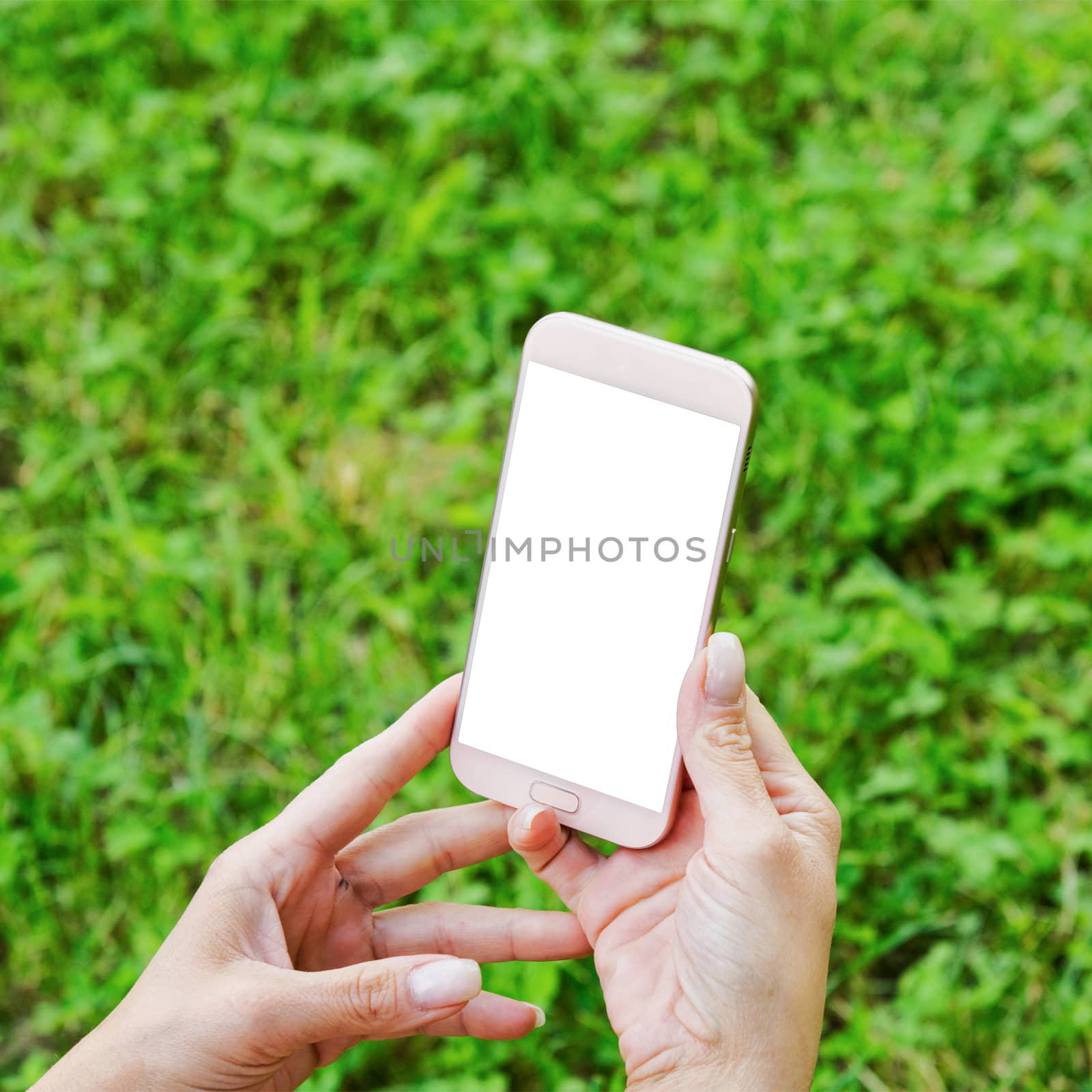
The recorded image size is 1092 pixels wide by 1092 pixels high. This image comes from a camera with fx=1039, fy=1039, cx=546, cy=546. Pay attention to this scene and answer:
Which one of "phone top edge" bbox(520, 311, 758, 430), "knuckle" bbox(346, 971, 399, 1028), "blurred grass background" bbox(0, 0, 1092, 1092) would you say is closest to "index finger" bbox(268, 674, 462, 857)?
"knuckle" bbox(346, 971, 399, 1028)

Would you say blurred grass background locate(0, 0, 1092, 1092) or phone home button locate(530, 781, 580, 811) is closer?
phone home button locate(530, 781, 580, 811)

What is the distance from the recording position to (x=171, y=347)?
9.68 ft

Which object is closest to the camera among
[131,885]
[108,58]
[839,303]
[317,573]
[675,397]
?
[675,397]

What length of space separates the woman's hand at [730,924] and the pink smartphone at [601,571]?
5.2 inches

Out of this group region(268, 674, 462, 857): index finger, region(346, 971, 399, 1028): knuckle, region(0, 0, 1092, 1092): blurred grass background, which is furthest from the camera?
region(0, 0, 1092, 1092): blurred grass background

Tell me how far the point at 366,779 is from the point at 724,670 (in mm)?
652

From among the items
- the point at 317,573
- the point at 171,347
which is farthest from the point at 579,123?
the point at 317,573

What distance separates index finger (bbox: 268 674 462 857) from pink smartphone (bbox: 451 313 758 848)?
0.04m

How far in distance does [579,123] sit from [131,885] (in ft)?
8.12

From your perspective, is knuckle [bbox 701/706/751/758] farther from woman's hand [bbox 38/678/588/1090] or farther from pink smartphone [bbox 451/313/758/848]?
woman's hand [bbox 38/678/588/1090]

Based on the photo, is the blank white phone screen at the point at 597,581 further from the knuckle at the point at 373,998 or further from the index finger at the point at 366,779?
→ the knuckle at the point at 373,998

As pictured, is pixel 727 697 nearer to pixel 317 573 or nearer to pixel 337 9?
pixel 317 573

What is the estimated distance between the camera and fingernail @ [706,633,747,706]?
1633mm

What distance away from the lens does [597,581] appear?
1.89m
